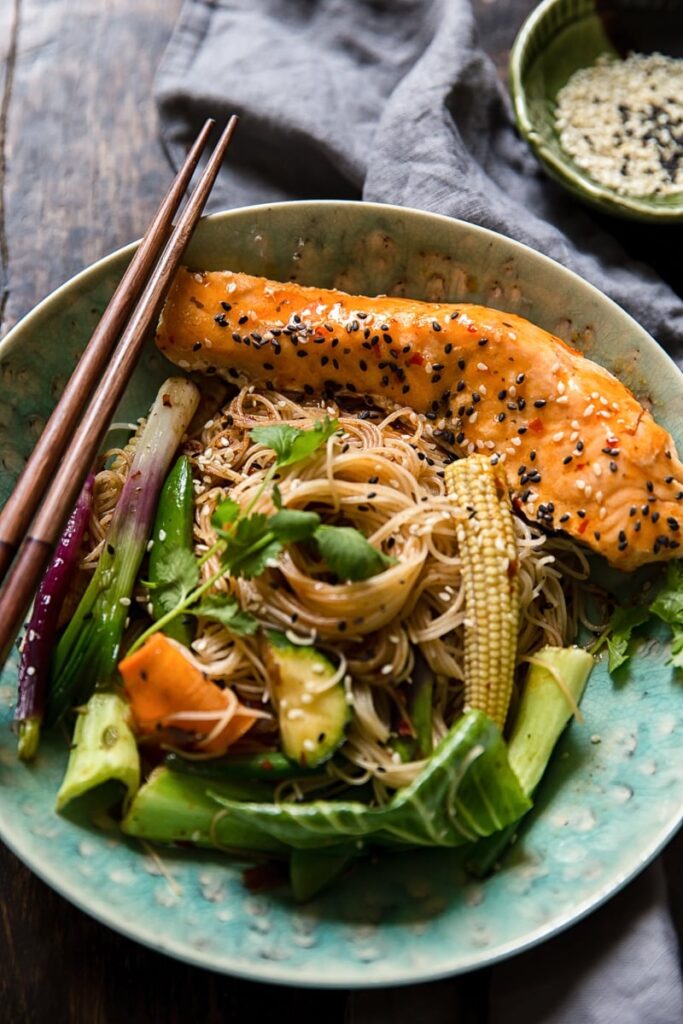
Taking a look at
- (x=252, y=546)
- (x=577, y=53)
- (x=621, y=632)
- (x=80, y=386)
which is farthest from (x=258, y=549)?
(x=577, y=53)

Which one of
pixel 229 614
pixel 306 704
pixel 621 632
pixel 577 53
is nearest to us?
pixel 306 704

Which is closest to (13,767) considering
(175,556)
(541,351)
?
(175,556)

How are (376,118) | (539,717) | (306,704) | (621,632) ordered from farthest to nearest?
(376,118)
(621,632)
(539,717)
(306,704)

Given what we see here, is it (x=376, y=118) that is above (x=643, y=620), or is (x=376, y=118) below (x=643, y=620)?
above

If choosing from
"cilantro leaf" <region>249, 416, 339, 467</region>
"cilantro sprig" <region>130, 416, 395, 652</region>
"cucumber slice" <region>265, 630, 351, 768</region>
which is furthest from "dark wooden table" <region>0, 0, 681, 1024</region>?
"cilantro leaf" <region>249, 416, 339, 467</region>

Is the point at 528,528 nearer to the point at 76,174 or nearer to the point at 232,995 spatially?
the point at 232,995

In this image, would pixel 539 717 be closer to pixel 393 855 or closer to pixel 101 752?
pixel 393 855

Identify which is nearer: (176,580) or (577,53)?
(176,580)

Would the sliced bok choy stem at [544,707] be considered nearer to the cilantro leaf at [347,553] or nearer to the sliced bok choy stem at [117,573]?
the cilantro leaf at [347,553]
